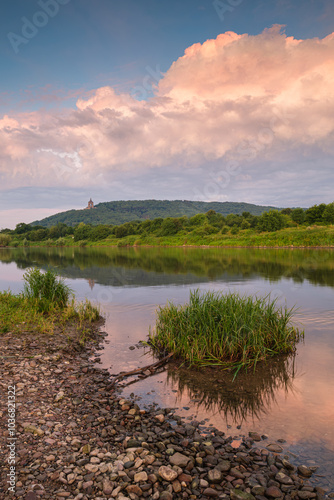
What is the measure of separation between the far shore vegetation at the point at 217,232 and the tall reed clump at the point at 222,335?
239 ft

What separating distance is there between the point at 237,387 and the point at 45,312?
11261 millimetres

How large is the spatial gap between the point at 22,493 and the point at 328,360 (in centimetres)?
1010

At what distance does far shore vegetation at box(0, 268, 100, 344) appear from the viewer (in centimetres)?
1312

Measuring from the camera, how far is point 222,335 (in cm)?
1011

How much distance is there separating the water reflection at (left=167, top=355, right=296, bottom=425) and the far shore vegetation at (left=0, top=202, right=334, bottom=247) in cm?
7462

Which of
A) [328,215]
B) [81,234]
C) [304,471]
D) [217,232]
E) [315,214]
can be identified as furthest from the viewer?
[81,234]

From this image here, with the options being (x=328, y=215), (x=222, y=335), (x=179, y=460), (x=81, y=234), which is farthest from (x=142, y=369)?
(x=81, y=234)

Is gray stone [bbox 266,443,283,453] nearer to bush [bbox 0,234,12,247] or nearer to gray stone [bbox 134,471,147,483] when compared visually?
gray stone [bbox 134,471,147,483]

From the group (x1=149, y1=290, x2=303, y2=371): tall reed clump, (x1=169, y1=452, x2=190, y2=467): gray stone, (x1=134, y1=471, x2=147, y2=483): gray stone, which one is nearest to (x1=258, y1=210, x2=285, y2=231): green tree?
(x1=149, y1=290, x2=303, y2=371): tall reed clump

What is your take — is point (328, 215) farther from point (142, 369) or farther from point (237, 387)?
point (142, 369)

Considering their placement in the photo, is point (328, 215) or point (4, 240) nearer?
point (328, 215)

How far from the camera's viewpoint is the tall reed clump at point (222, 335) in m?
10.2

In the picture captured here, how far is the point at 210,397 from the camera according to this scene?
8.20 meters

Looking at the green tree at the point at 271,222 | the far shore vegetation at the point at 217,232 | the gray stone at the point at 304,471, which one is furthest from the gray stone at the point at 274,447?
the green tree at the point at 271,222
